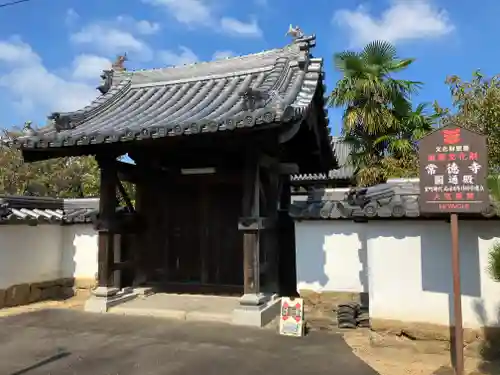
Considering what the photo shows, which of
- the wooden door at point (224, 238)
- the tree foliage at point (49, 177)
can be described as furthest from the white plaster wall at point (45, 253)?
the tree foliage at point (49, 177)

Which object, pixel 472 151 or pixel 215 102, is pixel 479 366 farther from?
pixel 215 102

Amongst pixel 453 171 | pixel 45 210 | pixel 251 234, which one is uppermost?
pixel 453 171

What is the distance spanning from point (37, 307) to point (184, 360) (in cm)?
581

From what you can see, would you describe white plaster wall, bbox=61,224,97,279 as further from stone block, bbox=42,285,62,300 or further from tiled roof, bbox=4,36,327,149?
tiled roof, bbox=4,36,327,149

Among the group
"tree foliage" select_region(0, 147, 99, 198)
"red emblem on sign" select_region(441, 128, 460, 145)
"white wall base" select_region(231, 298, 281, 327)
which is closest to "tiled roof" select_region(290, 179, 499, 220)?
"red emblem on sign" select_region(441, 128, 460, 145)

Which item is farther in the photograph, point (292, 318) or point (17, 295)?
point (17, 295)

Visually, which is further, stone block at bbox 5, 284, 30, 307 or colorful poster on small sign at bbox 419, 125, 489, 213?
stone block at bbox 5, 284, 30, 307

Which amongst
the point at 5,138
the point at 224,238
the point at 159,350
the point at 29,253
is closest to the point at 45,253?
the point at 29,253

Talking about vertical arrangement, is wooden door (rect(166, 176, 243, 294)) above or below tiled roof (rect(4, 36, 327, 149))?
below

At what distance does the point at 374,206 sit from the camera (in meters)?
7.10

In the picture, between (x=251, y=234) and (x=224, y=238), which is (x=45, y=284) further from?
(x=251, y=234)

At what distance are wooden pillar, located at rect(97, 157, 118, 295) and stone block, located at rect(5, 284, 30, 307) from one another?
264 centimetres

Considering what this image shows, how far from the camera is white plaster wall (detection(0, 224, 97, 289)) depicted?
33.4 feet

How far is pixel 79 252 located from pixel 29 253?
128 centimetres
